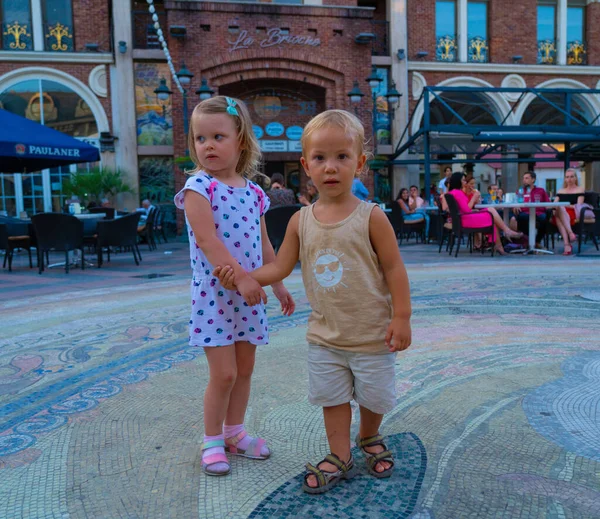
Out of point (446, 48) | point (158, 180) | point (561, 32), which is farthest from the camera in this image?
point (561, 32)

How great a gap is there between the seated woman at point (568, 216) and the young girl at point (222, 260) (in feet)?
25.9

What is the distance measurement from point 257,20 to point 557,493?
52.9ft

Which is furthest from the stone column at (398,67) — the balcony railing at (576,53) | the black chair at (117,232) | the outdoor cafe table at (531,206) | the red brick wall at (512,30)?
the black chair at (117,232)

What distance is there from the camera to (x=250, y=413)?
2297mm

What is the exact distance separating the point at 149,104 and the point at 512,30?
41.8 ft

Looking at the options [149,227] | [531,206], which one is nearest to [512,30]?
[531,206]

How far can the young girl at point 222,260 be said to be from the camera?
1.78m

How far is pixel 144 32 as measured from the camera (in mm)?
16891

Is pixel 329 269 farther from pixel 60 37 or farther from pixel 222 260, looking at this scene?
pixel 60 37

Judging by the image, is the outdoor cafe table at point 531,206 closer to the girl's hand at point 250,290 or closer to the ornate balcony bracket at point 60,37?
the girl's hand at point 250,290

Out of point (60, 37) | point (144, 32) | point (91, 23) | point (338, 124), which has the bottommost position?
point (338, 124)

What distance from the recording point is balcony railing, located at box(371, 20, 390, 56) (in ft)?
59.8

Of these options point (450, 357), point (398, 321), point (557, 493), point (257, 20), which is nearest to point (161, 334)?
point (450, 357)

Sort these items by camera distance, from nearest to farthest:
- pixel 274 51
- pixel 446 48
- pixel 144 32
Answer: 1. pixel 274 51
2. pixel 144 32
3. pixel 446 48
